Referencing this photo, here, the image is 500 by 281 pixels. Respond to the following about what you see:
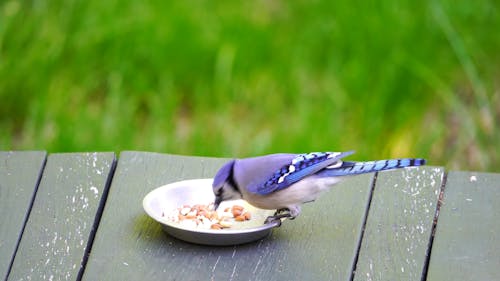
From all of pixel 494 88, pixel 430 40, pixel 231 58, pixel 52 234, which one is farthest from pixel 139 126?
pixel 52 234

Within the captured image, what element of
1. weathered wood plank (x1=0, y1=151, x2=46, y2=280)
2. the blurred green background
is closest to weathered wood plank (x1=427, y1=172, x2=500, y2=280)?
weathered wood plank (x1=0, y1=151, x2=46, y2=280)

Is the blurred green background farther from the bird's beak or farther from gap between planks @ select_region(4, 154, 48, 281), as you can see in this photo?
the bird's beak

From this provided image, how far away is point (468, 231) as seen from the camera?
2477 millimetres

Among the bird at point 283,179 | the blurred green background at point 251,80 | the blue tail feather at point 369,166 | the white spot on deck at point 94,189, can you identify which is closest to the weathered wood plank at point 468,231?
the blue tail feather at point 369,166

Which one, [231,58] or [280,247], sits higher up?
[231,58]

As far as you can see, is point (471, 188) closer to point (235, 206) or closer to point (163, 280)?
point (235, 206)

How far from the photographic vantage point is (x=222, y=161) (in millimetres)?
2984

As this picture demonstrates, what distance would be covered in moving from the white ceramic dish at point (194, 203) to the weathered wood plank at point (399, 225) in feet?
1.00

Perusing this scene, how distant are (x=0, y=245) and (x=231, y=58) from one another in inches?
115

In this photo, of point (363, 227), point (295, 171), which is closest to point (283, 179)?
point (295, 171)

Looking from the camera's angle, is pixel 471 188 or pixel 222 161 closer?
pixel 471 188

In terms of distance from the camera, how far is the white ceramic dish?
240cm

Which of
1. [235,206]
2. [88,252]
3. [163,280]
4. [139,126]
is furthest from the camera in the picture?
[139,126]

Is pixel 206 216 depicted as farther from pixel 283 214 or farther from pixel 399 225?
pixel 399 225
